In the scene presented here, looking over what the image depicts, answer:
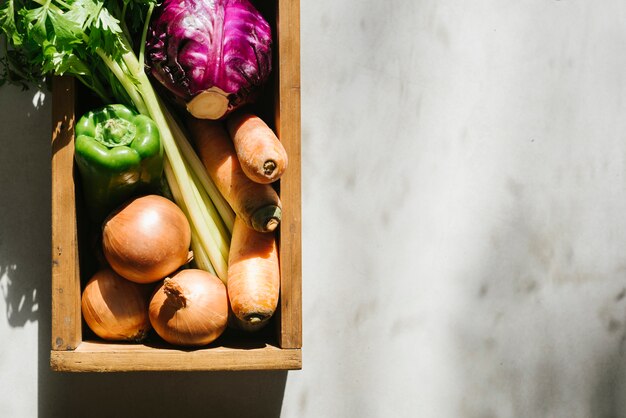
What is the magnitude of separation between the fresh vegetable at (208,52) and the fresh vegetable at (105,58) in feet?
0.10

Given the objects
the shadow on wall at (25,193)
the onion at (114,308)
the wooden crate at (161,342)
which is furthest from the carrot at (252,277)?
the shadow on wall at (25,193)

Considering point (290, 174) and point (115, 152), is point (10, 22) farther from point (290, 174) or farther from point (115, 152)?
point (290, 174)

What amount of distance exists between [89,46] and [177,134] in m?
0.16

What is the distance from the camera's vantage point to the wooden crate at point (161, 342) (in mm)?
904

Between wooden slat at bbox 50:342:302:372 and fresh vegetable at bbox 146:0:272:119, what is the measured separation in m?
0.31

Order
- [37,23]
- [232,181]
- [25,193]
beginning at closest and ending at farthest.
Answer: [37,23] → [232,181] → [25,193]

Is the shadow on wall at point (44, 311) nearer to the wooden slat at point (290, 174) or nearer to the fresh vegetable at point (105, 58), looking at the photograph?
the fresh vegetable at point (105, 58)

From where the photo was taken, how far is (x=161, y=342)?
0.96 m

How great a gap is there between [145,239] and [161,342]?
0.15 meters

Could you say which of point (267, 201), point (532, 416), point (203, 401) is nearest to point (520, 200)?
point (532, 416)

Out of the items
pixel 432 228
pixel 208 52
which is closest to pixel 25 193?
pixel 208 52

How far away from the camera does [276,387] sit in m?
1.13

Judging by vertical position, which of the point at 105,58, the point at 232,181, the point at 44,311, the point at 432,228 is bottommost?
the point at 44,311

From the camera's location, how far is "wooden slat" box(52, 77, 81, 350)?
0.91 m
